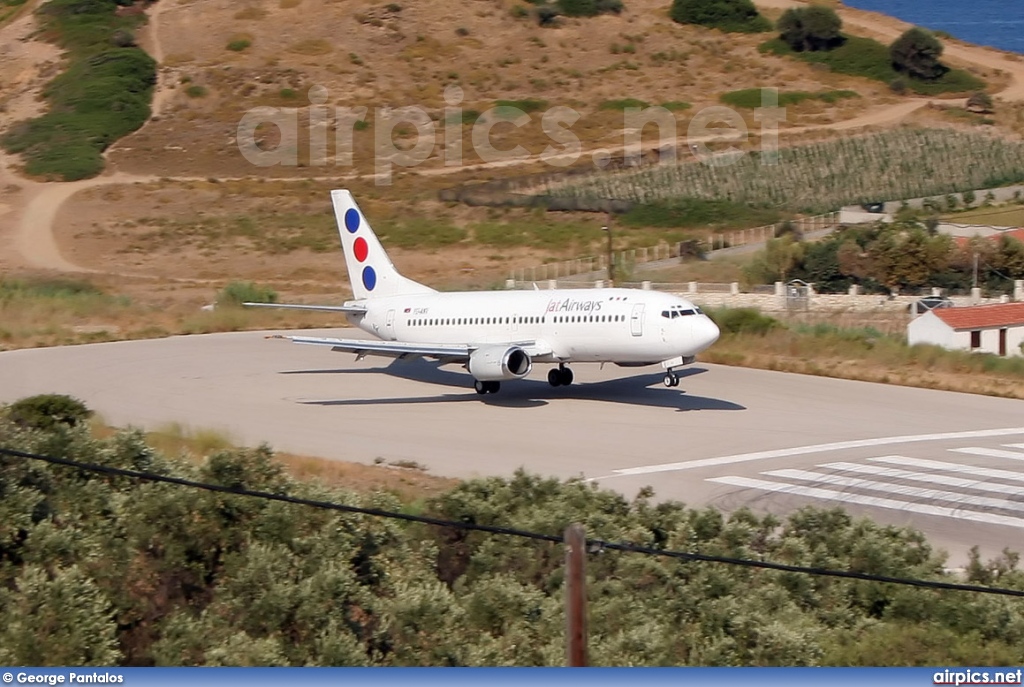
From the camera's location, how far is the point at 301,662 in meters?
15.6

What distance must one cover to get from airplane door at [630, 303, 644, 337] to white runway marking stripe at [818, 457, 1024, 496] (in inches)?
301

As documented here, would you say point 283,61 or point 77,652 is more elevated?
point 283,61

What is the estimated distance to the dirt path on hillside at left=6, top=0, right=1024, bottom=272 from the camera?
93.9m

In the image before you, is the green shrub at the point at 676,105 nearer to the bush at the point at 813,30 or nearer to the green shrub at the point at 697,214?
the bush at the point at 813,30

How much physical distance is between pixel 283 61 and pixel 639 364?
336 feet

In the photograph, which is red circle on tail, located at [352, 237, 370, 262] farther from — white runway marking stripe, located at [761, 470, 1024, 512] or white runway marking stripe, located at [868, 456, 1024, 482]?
white runway marking stripe, located at [868, 456, 1024, 482]

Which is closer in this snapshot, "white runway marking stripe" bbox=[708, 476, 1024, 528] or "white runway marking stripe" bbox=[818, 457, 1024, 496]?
"white runway marking stripe" bbox=[708, 476, 1024, 528]

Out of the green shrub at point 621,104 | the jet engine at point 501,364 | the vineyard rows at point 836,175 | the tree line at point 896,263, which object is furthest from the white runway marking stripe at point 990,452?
the green shrub at point 621,104

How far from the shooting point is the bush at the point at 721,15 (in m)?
153

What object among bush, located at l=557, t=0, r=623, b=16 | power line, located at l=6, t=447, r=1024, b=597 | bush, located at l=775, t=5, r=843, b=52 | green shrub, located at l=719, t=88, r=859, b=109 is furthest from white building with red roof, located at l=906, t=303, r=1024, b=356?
bush, located at l=557, t=0, r=623, b=16

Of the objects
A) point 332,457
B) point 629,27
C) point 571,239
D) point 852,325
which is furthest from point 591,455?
point 629,27

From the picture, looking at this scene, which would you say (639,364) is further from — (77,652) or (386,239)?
(386,239)
